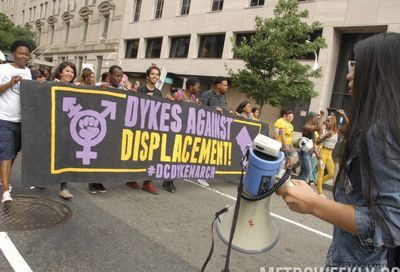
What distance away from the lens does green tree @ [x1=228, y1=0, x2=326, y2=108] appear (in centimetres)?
1638

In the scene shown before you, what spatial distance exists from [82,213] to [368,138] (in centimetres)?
442

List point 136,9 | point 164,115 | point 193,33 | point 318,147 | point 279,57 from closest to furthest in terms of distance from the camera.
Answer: point 164,115 < point 318,147 < point 279,57 < point 193,33 < point 136,9

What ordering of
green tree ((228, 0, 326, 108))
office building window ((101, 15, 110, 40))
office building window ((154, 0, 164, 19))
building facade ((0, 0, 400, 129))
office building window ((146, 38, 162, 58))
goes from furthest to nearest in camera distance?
office building window ((101, 15, 110, 40))
office building window ((154, 0, 164, 19))
office building window ((146, 38, 162, 58))
building facade ((0, 0, 400, 129))
green tree ((228, 0, 326, 108))

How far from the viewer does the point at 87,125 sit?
19.3 feet

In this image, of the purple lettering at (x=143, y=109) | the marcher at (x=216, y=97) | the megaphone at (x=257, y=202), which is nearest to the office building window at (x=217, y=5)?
the marcher at (x=216, y=97)

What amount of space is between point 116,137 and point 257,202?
15.2 ft

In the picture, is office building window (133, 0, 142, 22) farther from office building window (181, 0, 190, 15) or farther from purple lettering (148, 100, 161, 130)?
purple lettering (148, 100, 161, 130)

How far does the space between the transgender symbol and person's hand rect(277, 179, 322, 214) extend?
4.49 meters

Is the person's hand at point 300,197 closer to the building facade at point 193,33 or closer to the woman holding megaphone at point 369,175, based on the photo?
the woman holding megaphone at point 369,175

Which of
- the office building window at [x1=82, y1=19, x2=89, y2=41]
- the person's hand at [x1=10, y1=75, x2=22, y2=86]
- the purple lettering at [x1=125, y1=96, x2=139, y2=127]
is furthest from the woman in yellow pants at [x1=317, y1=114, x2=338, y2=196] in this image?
the office building window at [x1=82, y1=19, x2=89, y2=41]

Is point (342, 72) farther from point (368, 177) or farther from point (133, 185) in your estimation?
point (368, 177)

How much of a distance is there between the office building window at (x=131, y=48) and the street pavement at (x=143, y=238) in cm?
3078

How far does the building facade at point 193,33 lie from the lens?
2117 cm

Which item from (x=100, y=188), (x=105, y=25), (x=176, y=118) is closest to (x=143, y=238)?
(x=100, y=188)
